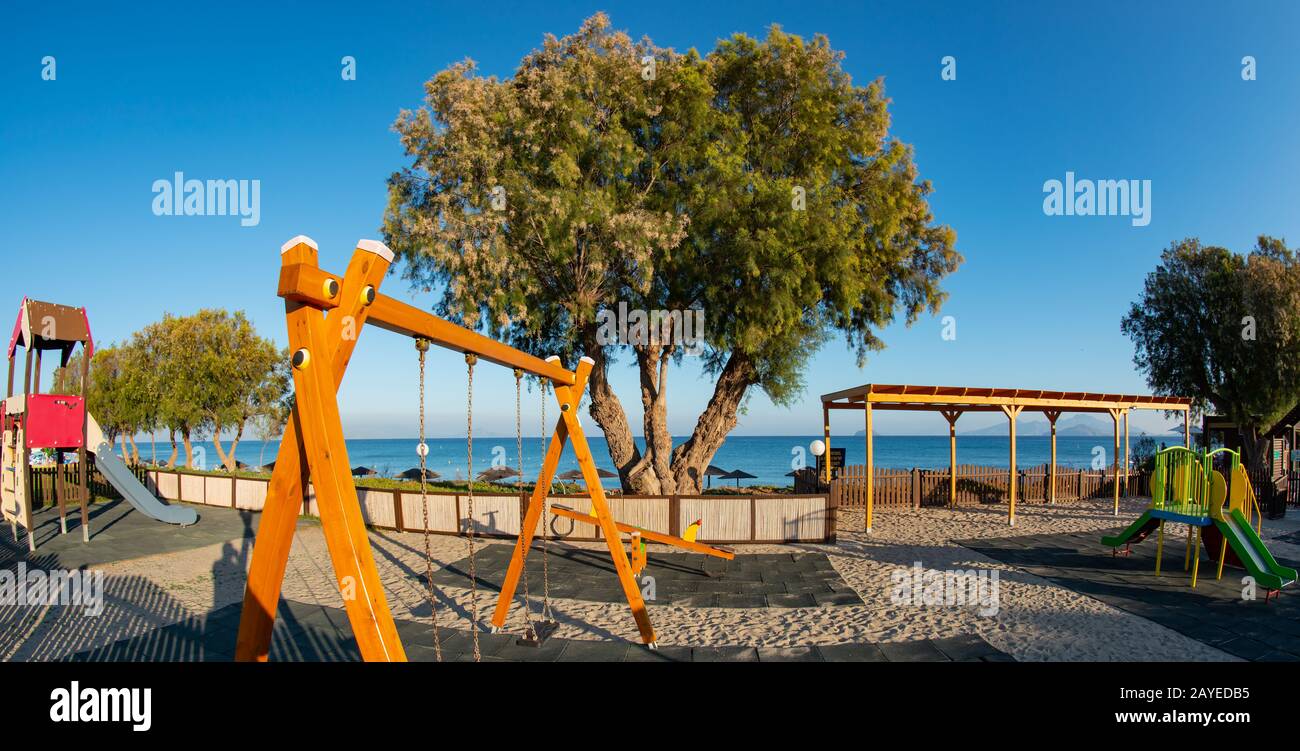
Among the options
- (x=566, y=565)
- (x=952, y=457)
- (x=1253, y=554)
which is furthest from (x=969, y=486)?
(x=566, y=565)

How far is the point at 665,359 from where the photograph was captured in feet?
61.5

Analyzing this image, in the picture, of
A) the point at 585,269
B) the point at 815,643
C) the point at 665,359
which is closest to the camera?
the point at 815,643

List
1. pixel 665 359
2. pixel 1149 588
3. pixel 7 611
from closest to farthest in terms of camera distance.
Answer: pixel 7 611 → pixel 1149 588 → pixel 665 359

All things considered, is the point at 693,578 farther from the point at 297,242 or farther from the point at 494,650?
the point at 297,242

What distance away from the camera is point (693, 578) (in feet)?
35.0

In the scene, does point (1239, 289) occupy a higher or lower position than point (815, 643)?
higher

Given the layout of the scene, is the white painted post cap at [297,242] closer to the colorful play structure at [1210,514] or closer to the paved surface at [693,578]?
the paved surface at [693,578]

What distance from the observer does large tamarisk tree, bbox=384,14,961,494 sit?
15.0 metres

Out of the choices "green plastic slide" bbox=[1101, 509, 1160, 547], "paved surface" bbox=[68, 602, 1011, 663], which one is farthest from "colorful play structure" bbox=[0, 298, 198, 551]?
"green plastic slide" bbox=[1101, 509, 1160, 547]

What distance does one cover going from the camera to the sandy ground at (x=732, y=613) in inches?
292

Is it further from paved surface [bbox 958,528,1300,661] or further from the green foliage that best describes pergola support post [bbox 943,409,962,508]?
the green foliage
